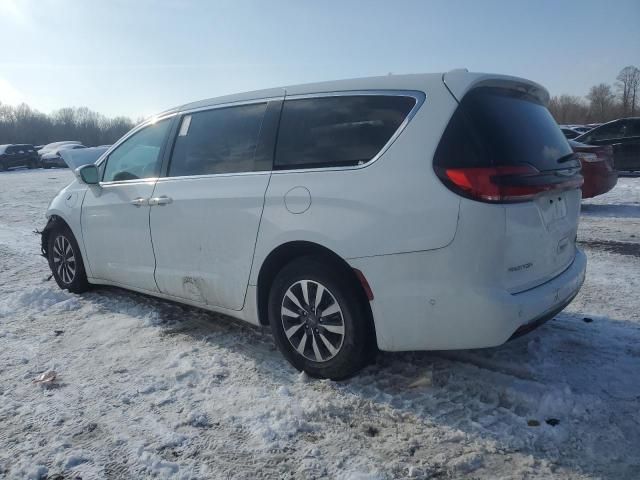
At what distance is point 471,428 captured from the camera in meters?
2.67

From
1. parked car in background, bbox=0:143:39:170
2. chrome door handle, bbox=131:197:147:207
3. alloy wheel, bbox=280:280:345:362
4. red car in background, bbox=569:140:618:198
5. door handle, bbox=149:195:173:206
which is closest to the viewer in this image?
alloy wheel, bbox=280:280:345:362

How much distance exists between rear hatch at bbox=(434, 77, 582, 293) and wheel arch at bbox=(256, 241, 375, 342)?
31.1 inches

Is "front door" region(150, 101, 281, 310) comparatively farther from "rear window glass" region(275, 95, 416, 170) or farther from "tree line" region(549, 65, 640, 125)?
"tree line" region(549, 65, 640, 125)

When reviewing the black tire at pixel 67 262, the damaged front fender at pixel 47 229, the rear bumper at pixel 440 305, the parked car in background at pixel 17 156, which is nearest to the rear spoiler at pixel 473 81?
the rear bumper at pixel 440 305

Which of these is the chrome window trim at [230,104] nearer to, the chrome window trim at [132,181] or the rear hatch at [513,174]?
the chrome window trim at [132,181]

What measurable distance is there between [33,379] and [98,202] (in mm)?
1918

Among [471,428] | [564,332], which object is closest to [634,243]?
[564,332]

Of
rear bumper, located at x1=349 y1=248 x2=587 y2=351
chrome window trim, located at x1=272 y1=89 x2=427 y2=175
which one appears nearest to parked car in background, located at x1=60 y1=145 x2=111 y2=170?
chrome window trim, located at x1=272 y1=89 x2=427 y2=175

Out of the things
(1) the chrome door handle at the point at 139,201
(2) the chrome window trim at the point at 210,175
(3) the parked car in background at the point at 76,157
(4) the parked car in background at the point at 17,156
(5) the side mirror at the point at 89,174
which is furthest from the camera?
(4) the parked car in background at the point at 17,156

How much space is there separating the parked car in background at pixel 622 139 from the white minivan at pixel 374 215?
41.7 ft

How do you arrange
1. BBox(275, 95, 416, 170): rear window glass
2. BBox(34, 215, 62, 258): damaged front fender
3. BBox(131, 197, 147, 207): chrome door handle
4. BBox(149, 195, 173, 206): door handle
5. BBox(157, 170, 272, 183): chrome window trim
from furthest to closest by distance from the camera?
BBox(34, 215, 62, 258): damaged front fender
BBox(131, 197, 147, 207): chrome door handle
BBox(149, 195, 173, 206): door handle
BBox(157, 170, 272, 183): chrome window trim
BBox(275, 95, 416, 170): rear window glass

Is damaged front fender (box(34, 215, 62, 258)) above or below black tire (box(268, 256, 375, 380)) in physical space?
above

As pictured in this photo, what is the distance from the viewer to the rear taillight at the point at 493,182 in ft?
8.60

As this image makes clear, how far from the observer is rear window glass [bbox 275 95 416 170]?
2.98 m
